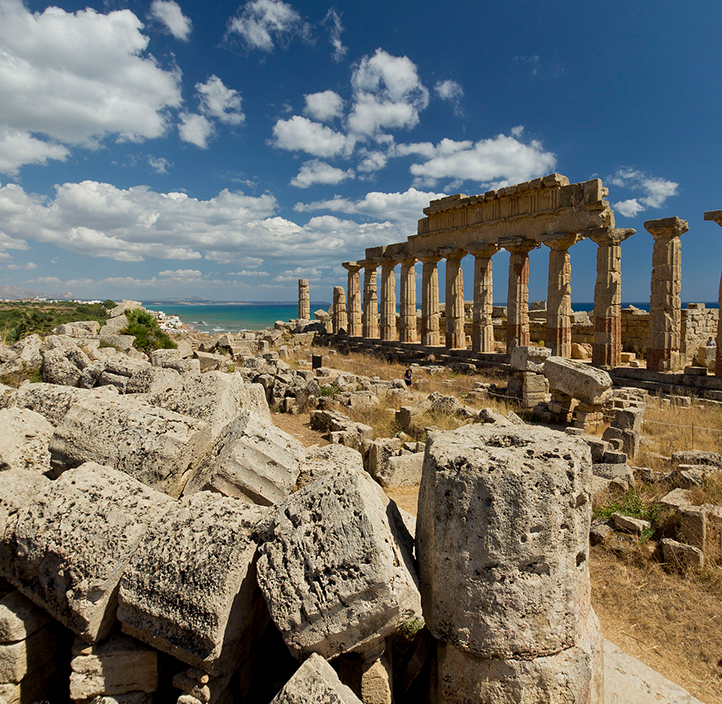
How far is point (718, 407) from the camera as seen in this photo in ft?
38.6

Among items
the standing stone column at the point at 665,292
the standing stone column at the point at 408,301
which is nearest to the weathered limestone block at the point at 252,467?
the standing stone column at the point at 665,292

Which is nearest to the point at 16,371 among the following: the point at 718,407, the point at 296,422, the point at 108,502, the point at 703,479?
the point at 296,422

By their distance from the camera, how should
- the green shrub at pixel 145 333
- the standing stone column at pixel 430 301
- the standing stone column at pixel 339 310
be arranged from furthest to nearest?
the standing stone column at pixel 339 310 < the standing stone column at pixel 430 301 < the green shrub at pixel 145 333

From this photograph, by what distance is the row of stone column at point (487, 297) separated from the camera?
16.2 metres

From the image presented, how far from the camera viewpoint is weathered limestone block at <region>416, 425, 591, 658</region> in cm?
278

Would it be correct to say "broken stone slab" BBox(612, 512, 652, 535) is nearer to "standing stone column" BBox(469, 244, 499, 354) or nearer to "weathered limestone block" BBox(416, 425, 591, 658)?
"weathered limestone block" BBox(416, 425, 591, 658)

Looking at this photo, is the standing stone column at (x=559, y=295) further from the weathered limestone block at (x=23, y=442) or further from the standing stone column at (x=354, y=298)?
the weathered limestone block at (x=23, y=442)

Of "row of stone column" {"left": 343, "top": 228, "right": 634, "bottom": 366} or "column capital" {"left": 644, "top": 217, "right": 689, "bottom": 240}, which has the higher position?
"column capital" {"left": 644, "top": 217, "right": 689, "bottom": 240}

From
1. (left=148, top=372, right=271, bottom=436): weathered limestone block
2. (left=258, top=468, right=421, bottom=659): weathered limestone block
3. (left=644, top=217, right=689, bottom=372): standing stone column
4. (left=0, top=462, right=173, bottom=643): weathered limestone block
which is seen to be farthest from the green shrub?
(left=644, top=217, right=689, bottom=372): standing stone column

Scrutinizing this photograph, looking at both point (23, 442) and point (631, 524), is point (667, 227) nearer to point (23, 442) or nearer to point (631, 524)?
point (631, 524)

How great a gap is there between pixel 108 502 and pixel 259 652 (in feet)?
4.71

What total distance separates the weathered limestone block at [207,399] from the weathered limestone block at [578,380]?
789 cm

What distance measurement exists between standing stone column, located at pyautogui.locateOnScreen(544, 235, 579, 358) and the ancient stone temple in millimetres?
33

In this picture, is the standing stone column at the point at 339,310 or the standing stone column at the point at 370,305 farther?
the standing stone column at the point at 339,310
